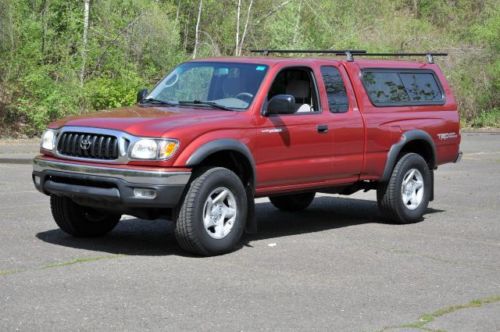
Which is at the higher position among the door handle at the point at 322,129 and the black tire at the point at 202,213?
the door handle at the point at 322,129

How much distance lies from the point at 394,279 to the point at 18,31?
18.8 metres

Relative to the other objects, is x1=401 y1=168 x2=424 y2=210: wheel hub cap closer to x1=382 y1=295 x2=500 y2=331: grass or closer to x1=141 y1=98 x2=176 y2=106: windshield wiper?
x1=141 y1=98 x2=176 y2=106: windshield wiper

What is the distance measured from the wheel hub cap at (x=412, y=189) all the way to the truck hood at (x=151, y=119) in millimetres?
2850

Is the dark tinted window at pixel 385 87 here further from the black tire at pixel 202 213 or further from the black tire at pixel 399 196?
the black tire at pixel 202 213

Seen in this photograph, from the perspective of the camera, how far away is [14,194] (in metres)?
14.0

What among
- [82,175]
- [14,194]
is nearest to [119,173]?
[82,175]

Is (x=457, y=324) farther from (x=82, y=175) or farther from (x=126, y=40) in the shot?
(x=126, y=40)

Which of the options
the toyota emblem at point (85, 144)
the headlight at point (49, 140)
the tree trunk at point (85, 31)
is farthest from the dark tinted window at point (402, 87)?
the tree trunk at point (85, 31)

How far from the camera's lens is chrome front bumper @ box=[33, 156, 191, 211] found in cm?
891

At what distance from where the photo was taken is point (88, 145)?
9.31 metres

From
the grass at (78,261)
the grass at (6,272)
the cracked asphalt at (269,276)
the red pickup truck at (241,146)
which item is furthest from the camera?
the red pickup truck at (241,146)

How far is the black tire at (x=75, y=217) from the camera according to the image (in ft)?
33.1

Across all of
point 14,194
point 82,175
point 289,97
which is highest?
point 289,97

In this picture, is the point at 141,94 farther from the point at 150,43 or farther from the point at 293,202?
the point at 150,43
